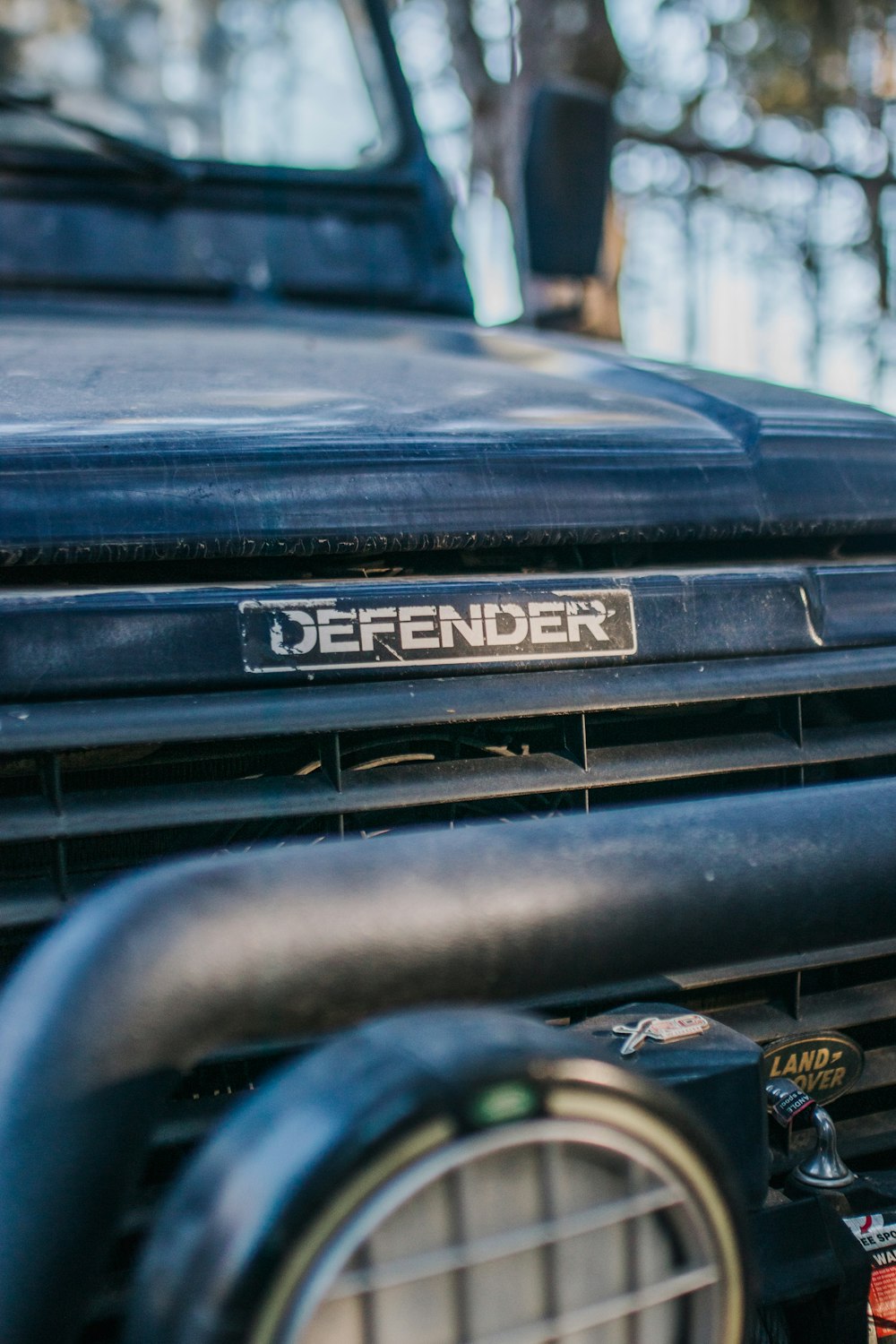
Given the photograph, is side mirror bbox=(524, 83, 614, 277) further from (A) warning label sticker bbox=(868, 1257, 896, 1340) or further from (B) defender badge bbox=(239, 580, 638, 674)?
(A) warning label sticker bbox=(868, 1257, 896, 1340)

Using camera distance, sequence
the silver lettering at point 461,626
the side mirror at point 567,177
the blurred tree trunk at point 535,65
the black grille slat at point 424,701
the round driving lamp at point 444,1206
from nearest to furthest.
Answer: the round driving lamp at point 444,1206 < the black grille slat at point 424,701 < the silver lettering at point 461,626 < the side mirror at point 567,177 < the blurred tree trunk at point 535,65

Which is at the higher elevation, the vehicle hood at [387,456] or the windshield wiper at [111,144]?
the windshield wiper at [111,144]

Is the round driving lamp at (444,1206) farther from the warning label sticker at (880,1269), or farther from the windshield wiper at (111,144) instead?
the windshield wiper at (111,144)

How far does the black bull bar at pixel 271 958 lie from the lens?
0.85m

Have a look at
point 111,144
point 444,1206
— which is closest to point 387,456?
point 444,1206

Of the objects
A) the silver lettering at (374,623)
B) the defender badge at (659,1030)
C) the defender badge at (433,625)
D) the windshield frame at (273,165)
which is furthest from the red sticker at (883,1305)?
the windshield frame at (273,165)

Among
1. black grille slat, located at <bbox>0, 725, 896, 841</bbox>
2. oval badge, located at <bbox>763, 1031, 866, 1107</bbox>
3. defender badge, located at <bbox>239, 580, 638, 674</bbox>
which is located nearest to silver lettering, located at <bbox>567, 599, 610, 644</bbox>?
defender badge, located at <bbox>239, 580, 638, 674</bbox>

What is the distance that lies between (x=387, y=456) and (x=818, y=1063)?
0.77 meters

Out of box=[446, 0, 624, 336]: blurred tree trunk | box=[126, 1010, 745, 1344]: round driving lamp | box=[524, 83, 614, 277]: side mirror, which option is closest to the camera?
box=[126, 1010, 745, 1344]: round driving lamp

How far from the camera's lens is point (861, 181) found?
29.9 ft

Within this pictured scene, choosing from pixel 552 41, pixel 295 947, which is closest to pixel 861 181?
pixel 552 41

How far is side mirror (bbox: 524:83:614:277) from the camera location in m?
2.73

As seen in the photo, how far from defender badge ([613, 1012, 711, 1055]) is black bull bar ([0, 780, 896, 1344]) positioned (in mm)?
207

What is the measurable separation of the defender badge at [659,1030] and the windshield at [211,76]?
1956mm
